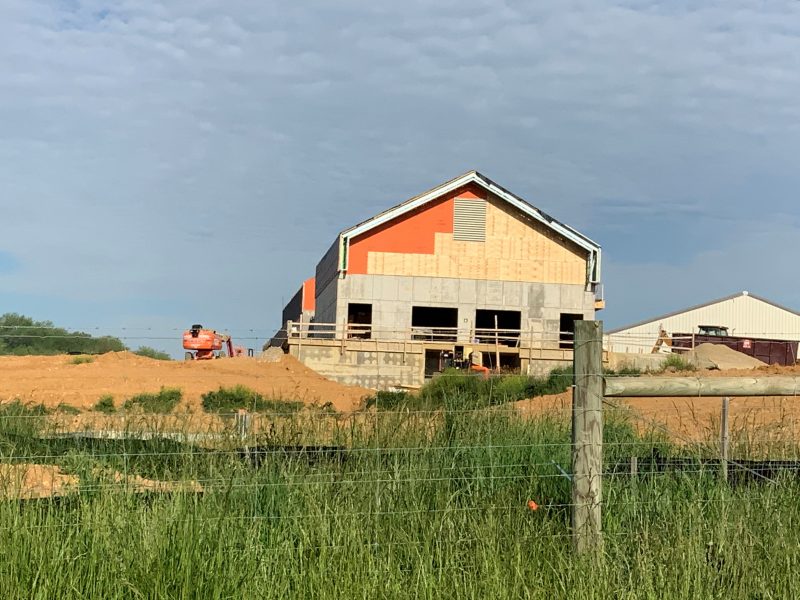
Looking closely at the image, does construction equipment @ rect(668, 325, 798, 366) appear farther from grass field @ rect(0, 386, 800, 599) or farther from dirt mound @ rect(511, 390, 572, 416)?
grass field @ rect(0, 386, 800, 599)

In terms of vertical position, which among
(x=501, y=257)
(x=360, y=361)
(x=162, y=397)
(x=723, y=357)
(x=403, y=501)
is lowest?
(x=162, y=397)

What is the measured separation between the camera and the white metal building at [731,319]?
239 ft

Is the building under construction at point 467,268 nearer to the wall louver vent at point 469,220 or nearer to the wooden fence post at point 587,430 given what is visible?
the wall louver vent at point 469,220

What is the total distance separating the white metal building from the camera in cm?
7275

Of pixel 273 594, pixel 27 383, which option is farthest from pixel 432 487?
pixel 27 383

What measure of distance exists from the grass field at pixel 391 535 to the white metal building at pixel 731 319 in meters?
67.3

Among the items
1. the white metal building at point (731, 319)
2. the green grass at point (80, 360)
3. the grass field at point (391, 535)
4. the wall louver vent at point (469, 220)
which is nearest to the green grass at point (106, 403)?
the green grass at point (80, 360)

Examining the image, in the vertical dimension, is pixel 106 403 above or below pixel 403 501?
below

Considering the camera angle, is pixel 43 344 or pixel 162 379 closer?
pixel 162 379

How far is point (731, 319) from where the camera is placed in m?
73.7

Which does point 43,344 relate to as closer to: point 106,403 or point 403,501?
point 106,403

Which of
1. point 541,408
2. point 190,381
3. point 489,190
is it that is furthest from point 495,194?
point 541,408

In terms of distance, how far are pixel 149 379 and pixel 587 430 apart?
27696 mm

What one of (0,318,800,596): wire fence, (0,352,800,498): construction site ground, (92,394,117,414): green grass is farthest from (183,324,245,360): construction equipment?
(0,318,800,596): wire fence
